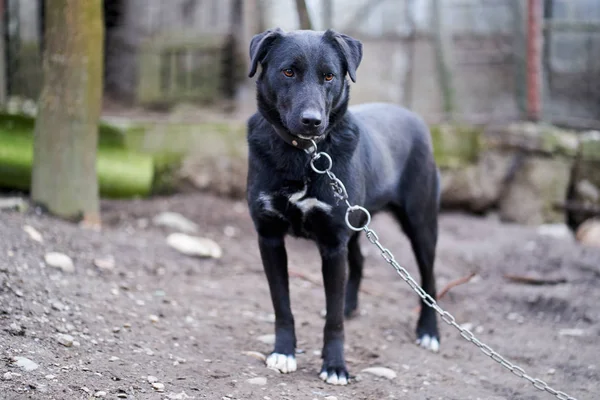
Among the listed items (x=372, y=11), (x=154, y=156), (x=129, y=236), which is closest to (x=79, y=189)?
(x=129, y=236)

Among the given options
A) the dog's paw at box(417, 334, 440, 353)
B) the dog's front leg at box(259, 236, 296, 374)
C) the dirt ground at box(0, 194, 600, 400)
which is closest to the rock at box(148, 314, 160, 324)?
the dirt ground at box(0, 194, 600, 400)

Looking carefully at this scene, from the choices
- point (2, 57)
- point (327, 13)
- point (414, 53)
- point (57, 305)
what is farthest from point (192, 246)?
point (414, 53)

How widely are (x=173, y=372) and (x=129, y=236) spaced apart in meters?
2.28

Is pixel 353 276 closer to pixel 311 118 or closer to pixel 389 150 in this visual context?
pixel 389 150

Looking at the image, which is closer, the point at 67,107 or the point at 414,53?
the point at 67,107

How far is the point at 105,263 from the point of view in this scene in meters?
4.48

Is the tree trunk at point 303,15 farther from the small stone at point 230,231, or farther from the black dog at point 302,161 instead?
the black dog at point 302,161

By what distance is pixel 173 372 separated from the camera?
10.1ft

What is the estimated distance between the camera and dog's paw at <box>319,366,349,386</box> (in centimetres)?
324

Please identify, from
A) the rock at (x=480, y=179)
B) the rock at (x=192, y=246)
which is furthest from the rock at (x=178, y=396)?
the rock at (x=480, y=179)

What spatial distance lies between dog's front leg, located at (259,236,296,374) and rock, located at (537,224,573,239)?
3.92 m

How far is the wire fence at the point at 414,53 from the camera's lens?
739 centimetres

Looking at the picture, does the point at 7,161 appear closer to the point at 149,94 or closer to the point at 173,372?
the point at 149,94

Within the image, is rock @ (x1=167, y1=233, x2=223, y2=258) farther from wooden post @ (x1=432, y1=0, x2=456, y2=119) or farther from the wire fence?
wooden post @ (x1=432, y1=0, x2=456, y2=119)
